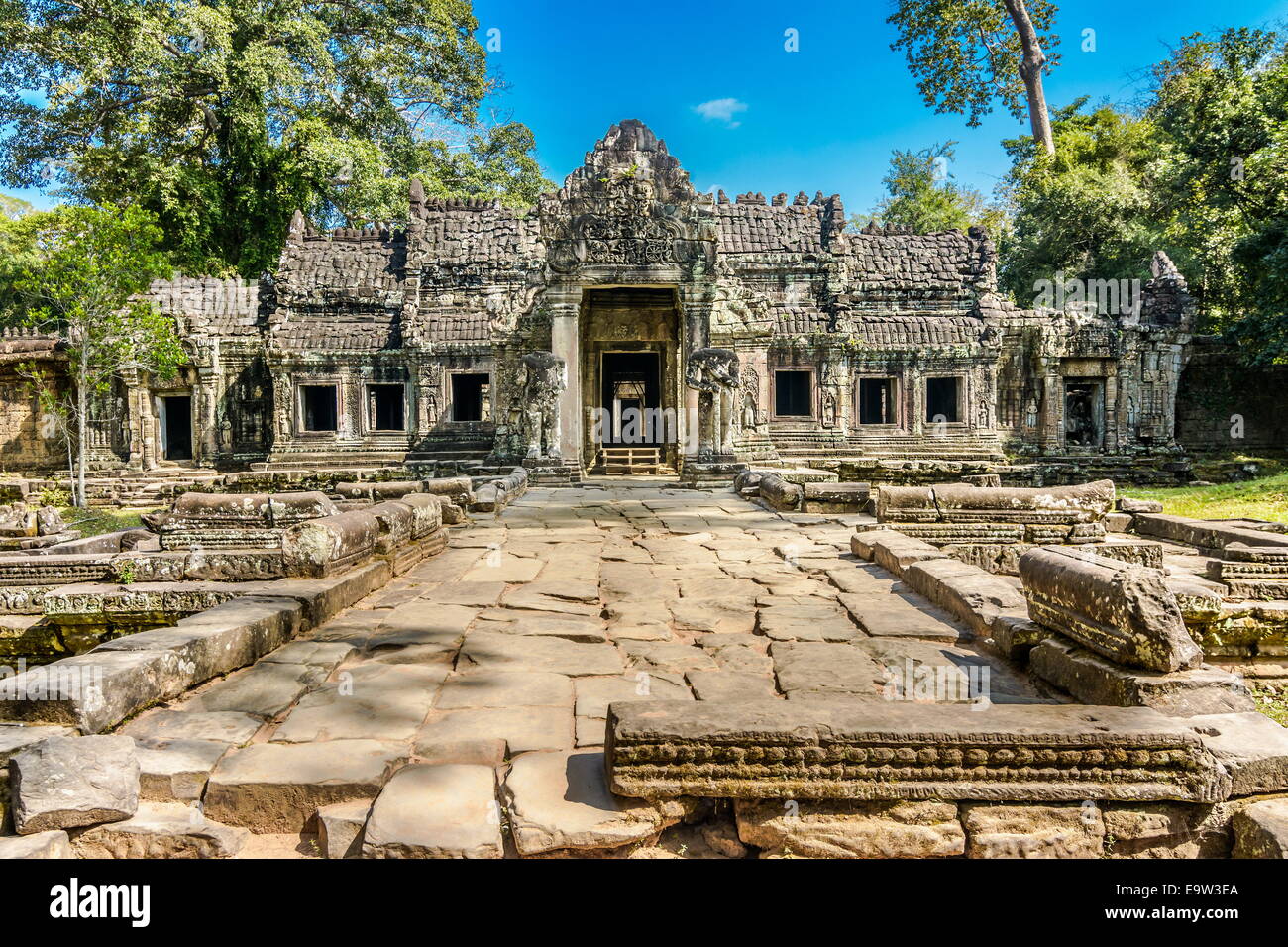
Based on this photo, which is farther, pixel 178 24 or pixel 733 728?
pixel 178 24

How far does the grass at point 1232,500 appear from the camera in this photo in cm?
1157

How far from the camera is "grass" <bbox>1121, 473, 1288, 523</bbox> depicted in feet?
38.0

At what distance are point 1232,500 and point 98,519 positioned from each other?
2143 centimetres

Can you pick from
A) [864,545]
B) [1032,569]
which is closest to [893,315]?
[864,545]

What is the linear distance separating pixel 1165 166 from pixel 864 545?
18.0 metres

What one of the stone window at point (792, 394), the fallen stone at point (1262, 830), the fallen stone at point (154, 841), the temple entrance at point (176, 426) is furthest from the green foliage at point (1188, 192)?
the temple entrance at point (176, 426)

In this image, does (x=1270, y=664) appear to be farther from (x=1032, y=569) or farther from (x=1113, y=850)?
(x=1113, y=850)

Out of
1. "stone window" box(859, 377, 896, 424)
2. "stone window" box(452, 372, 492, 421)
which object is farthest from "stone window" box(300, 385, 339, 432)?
"stone window" box(859, 377, 896, 424)

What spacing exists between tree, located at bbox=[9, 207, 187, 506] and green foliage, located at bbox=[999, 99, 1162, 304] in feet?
79.0

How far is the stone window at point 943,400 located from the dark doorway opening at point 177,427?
19.2 m

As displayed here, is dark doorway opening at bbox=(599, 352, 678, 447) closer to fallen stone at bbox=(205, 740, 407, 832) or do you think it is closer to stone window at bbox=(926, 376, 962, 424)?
stone window at bbox=(926, 376, 962, 424)

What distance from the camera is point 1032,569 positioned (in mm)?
3527

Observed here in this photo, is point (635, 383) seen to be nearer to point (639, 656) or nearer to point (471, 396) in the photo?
point (471, 396)

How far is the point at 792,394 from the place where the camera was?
1869 cm
